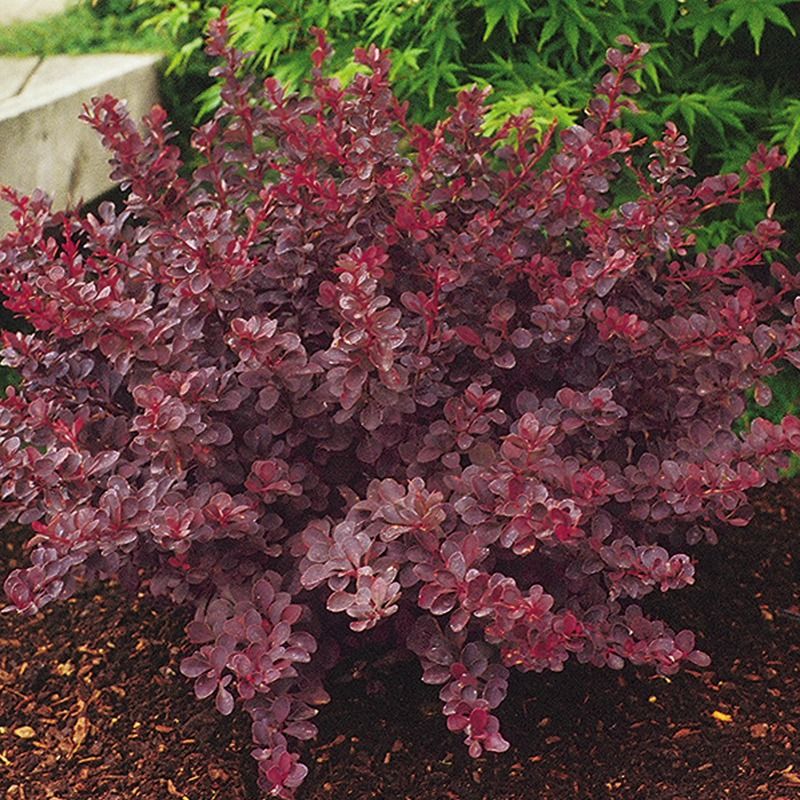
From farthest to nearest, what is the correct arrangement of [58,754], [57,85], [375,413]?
[57,85] < [58,754] < [375,413]

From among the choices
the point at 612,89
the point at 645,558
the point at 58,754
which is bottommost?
the point at 58,754

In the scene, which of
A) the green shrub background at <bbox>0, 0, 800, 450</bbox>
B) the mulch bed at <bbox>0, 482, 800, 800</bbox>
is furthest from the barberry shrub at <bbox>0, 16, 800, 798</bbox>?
the green shrub background at <bbox>0, 0, 800, 450</bbox>

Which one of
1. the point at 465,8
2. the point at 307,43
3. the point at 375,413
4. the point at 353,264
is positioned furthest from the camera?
the point at 307,43

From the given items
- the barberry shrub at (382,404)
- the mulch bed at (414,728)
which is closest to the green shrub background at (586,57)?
the barberry shrub at (382,404)

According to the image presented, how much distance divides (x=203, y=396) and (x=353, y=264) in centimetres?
34

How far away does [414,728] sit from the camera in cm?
229

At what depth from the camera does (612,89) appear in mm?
2240

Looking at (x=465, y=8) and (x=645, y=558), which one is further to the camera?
(x=465, y=8)

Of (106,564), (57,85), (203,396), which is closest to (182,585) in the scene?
(106,564)

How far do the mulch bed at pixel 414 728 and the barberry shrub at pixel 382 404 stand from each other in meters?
0.17

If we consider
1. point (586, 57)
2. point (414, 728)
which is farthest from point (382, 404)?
point (586, 57)

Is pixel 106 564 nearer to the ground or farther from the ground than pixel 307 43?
nearer to the ground

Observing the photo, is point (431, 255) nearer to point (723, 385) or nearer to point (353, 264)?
point (353, 264)

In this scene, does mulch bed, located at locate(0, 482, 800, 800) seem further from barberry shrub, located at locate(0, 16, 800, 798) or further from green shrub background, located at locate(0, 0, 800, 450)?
green shrub background, located at locate(0, 0, 800, 450)
